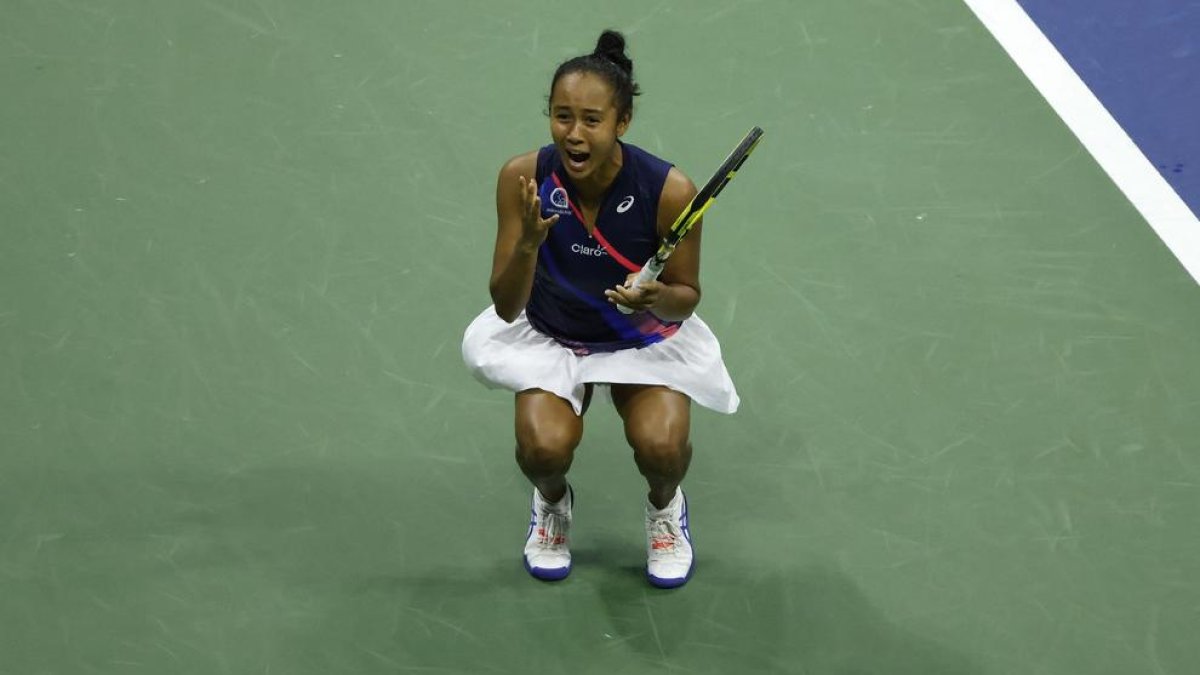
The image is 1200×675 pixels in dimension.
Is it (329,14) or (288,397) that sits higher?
(329,14)

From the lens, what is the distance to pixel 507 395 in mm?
5730

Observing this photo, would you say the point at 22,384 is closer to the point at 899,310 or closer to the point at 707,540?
the point at 707,540

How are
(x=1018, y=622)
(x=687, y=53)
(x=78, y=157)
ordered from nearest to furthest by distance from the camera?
(x=1018, y=622)
(x=78, y=157)
(x=687, y=53)

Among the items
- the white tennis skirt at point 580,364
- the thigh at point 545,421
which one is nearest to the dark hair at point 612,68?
the white tennis skirt at point 580,364

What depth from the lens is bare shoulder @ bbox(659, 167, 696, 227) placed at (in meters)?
4.73

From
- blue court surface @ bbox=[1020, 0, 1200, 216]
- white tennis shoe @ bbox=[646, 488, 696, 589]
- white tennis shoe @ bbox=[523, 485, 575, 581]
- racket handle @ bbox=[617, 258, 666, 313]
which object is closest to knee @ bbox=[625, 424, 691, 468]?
white tennis shoe @ bbox=[646, 488, 696, 589]

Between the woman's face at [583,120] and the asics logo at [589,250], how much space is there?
24 cm

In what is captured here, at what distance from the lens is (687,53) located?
6938mm

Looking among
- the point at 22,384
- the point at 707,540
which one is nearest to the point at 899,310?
the point at 707,540

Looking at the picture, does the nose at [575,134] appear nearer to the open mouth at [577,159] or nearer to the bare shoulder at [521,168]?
the open mouth at [577,159]

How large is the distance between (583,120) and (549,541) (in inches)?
51.0

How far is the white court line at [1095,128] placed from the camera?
6.30 metres

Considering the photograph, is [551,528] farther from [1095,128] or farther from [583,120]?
[1095,128]

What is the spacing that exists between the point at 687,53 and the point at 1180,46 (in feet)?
6.44
